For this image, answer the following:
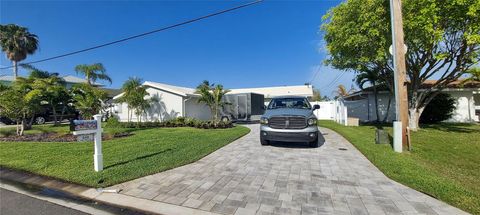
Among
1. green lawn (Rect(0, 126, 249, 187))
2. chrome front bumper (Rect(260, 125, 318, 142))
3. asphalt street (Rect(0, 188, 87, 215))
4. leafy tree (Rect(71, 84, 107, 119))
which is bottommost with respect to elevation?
asphalt street (Rect(0, 188, 87, 215))

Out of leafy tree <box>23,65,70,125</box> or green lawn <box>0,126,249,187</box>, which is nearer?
green lawn <box>0,126,249,187</box>

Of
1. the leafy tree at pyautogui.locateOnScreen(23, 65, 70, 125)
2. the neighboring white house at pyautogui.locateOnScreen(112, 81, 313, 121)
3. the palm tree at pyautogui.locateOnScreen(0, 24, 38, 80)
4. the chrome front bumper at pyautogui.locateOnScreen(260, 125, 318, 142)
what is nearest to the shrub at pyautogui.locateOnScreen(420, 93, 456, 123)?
the chrome front bumper at pyautogui.locateOnScreen(260, 125, 318, 142)

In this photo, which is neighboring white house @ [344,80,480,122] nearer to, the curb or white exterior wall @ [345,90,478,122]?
white exterior wall @ [345,90,478,122]

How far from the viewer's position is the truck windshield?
884 cm

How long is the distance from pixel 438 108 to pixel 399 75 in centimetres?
1393

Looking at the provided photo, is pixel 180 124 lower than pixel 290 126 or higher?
lower

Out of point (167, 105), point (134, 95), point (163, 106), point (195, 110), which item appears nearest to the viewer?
point (134, 95)

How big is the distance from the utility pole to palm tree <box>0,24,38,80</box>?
110 ft

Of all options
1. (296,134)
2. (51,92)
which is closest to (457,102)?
(296,134)

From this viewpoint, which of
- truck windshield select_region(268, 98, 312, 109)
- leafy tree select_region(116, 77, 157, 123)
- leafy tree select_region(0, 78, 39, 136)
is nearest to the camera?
truck windshield select_region(268, 98, 312, 109)

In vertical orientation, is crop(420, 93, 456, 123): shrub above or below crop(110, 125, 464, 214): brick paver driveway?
above

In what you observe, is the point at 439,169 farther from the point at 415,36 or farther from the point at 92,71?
the point at 92,71

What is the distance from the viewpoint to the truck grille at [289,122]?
7.50 metres

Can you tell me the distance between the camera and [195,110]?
20.8m
